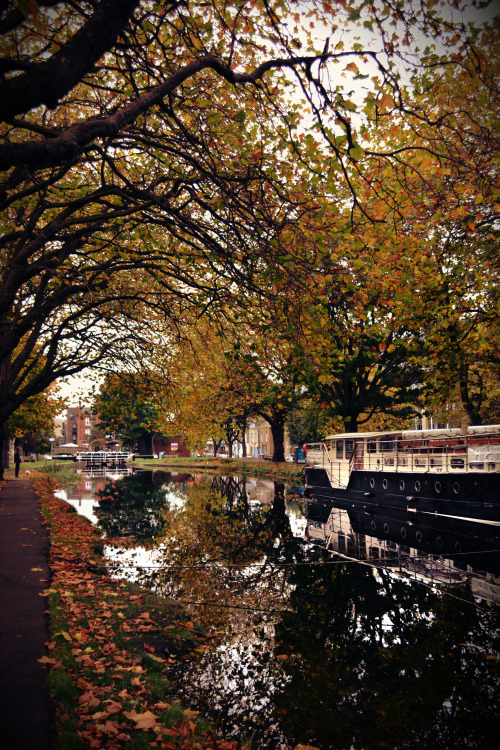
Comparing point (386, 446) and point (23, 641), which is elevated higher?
point (386, 446)

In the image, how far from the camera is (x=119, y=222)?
11297mm

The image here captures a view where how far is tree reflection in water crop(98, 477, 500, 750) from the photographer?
5.84 metres

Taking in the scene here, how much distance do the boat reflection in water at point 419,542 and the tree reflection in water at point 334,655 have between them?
923 millimetres

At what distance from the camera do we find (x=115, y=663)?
6.37 metres

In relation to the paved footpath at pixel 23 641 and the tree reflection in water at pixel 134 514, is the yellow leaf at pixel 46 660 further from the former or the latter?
the tree reflection in water at pixel 134 514

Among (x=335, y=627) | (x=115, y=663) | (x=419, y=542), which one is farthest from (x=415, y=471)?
(x=115, y=663)

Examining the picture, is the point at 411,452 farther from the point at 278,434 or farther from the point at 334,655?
the point at 278,434

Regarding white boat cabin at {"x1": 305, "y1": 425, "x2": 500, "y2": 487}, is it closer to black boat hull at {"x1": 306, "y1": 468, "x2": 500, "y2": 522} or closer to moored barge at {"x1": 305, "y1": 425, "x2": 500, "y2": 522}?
moored barge at {"x1": 305, "y1": 425, "x2": 500, "y2": 522}

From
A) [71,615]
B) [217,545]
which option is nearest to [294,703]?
[71,615]

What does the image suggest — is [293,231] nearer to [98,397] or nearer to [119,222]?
[119,222]

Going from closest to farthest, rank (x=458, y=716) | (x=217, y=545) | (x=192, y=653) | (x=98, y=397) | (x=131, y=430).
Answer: (x=458, y=716) < (x=192, y=653) < (x=217, y=545) < (x=98, y=397) < (x=131, y=430)

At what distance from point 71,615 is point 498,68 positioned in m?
9.63

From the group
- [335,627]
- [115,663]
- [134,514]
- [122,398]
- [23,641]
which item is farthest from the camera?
[134,514]

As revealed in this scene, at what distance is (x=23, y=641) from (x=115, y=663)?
1225 mm
